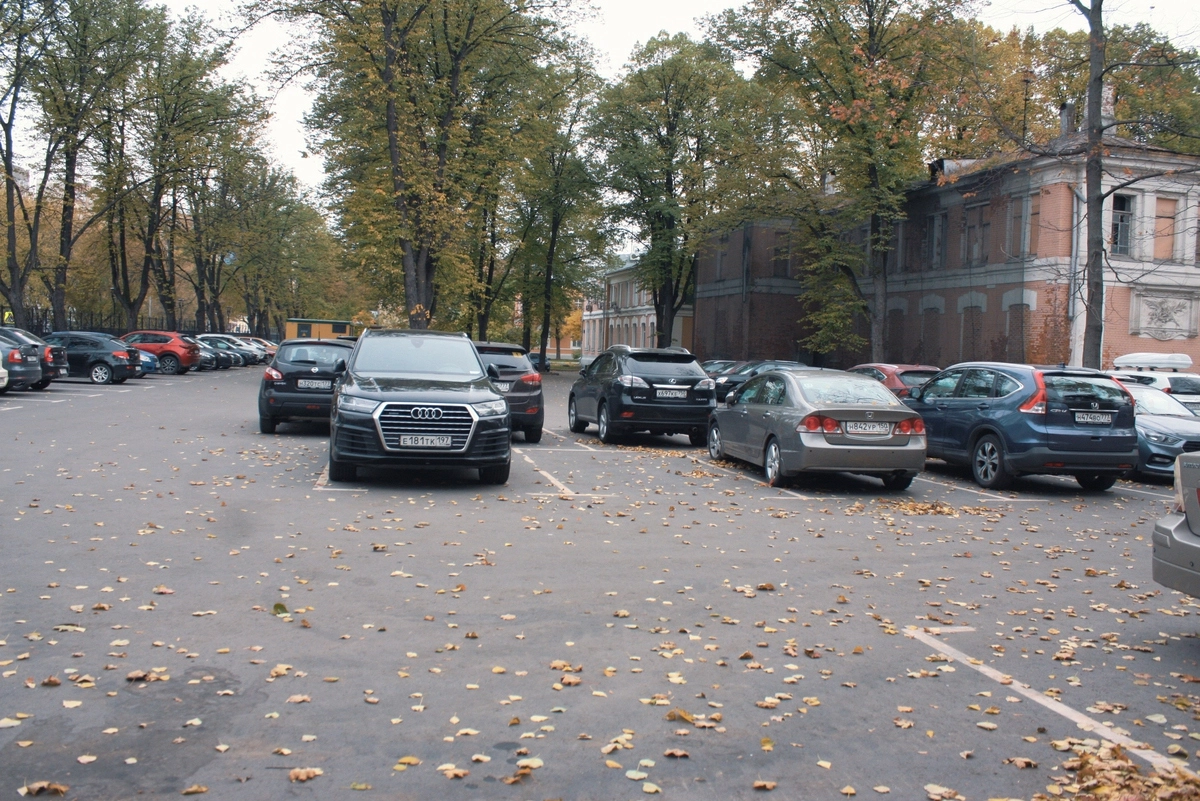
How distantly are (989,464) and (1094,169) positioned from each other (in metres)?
9.00

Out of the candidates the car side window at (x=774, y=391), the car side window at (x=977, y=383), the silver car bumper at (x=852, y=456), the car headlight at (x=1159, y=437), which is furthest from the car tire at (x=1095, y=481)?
the car side window at (x=774, y=391)

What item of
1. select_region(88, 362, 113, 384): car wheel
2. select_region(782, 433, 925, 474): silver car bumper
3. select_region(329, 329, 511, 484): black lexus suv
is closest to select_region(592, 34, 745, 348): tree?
select_region(88, 362, 113, 384): car wheel

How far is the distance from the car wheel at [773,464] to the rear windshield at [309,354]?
7.52 meters

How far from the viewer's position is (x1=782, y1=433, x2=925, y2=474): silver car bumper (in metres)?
12.0

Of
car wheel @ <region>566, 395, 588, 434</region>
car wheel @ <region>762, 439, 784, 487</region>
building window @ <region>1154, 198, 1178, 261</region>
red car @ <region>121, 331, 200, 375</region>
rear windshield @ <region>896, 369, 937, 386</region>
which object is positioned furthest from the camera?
red car @ <region>121, 331, 200, 375</region>

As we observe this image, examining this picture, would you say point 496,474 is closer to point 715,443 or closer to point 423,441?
point 423,441

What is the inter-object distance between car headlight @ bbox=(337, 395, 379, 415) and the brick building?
81.2 feet

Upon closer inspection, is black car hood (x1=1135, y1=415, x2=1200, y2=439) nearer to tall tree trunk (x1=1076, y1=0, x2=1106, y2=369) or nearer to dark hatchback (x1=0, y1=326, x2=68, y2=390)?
tall tree trunk (x1=1076, y1=0, x2=1106, y2=369)

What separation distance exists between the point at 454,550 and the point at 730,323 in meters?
47.7

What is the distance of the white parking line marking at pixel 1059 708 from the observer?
166 inches

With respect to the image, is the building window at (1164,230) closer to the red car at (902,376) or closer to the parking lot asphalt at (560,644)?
the red car at (902,376)

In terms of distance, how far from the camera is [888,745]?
14.0ft

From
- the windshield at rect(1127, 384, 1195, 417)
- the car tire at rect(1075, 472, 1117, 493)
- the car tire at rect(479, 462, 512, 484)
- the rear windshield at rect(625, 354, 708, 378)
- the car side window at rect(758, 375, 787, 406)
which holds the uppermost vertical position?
the rear windshield at rect(625, 354, 708, 378)

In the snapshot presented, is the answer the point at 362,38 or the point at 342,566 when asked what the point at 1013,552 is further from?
the point at 362,38
